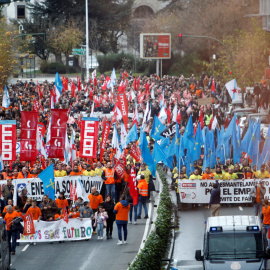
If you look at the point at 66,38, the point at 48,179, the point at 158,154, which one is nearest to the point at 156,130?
the point at 158,154

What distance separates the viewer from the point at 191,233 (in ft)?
71.4

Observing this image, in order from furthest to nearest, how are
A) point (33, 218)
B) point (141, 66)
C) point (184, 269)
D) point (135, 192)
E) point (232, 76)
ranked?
point (141, 66), point (232, 76), point (135, 192), point (33, 218), point (184, 269)

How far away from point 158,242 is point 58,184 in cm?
643

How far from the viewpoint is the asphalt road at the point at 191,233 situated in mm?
18630

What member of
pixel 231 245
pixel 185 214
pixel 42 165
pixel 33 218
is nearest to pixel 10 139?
pixel 42 165

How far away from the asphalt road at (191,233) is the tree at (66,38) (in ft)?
220

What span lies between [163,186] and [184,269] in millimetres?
8912

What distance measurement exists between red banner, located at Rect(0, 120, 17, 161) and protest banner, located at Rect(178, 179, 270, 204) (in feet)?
17.6

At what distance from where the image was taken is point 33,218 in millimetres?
21031

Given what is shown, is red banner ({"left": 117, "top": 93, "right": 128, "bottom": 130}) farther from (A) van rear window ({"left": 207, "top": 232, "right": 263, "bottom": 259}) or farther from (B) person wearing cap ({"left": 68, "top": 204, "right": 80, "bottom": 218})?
(A) van rear window ({"left": 207, "top": 232, "right": 263, "bottom": 259})

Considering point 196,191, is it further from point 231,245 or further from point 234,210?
point 231,245

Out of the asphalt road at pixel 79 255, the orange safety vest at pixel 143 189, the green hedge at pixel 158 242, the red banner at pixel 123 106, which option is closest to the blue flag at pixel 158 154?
the green hedge at pixel 158 242

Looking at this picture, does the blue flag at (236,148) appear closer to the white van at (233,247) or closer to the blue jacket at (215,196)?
the blue jacket at (215,196)

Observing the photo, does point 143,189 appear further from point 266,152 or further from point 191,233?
point 266,152
